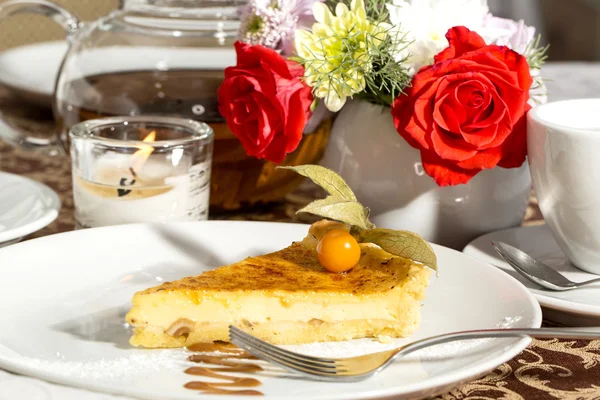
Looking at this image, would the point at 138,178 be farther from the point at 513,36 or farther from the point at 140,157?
the point at 513,36

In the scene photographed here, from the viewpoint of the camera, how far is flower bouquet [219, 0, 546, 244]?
102 cm

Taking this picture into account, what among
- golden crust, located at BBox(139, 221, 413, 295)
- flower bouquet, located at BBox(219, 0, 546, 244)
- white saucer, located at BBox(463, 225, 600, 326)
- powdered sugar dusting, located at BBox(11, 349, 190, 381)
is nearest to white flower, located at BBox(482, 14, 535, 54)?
flower bouquet, located at BBox(219, 0, 546, 244)

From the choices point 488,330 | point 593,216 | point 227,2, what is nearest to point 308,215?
point 227,2

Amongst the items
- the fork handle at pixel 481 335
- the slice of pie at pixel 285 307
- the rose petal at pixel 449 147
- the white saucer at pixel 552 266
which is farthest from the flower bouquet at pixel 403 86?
the fork handle at pixel 481 335

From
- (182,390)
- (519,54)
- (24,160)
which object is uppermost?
(519,54)

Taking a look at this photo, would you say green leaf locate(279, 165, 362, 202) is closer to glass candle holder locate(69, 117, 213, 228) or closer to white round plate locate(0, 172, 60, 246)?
glass candle holder locate(69, 117, 213, 228)

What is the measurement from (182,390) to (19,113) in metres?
1.40

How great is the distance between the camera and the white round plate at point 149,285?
0.69 meters

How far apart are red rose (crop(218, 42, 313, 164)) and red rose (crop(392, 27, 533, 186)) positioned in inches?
6.0

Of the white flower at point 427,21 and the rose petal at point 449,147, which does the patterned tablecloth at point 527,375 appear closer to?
the rose petal at point 449,147

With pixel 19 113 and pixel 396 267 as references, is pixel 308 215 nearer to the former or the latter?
pixel 396 267

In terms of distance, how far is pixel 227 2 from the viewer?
1.31 metres

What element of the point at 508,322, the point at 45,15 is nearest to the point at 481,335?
the point at 508,322

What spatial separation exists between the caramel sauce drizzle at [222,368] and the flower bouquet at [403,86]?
1.18 feet
